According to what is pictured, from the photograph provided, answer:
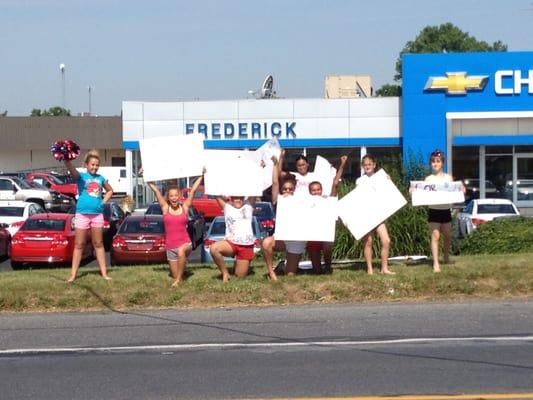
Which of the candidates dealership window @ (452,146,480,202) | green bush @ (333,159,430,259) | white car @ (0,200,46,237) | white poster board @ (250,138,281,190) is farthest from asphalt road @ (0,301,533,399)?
dealership window @ (452,146,480,202)

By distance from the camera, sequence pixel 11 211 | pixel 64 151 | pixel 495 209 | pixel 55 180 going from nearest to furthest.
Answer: pixel 64 151, pixel 11 211, pixel 495 209, pixel 55 180

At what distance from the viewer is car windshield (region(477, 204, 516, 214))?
2606cm

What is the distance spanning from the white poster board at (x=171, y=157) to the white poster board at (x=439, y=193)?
10.9ft

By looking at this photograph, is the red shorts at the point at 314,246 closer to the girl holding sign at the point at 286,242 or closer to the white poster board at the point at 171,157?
the girl holding sign at the point at 286,242

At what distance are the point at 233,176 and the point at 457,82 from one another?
25.0 metres

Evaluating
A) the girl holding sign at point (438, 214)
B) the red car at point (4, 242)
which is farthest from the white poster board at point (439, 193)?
the red car at point (4, 242)

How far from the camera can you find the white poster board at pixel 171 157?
1314 centimetres

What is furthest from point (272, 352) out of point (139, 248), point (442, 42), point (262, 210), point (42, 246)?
point (442, 42)

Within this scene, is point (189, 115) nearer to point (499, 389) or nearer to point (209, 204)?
point (209, 204)

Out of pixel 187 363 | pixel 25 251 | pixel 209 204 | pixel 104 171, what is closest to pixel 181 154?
pixel 187 363

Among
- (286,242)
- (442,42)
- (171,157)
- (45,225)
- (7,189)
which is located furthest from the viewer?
(442,42)

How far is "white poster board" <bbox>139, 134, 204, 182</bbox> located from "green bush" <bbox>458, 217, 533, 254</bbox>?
22.9 ft

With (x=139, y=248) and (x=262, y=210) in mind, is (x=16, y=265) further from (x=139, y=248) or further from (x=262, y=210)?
(x=262, y=210)

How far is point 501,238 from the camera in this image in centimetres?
1731
